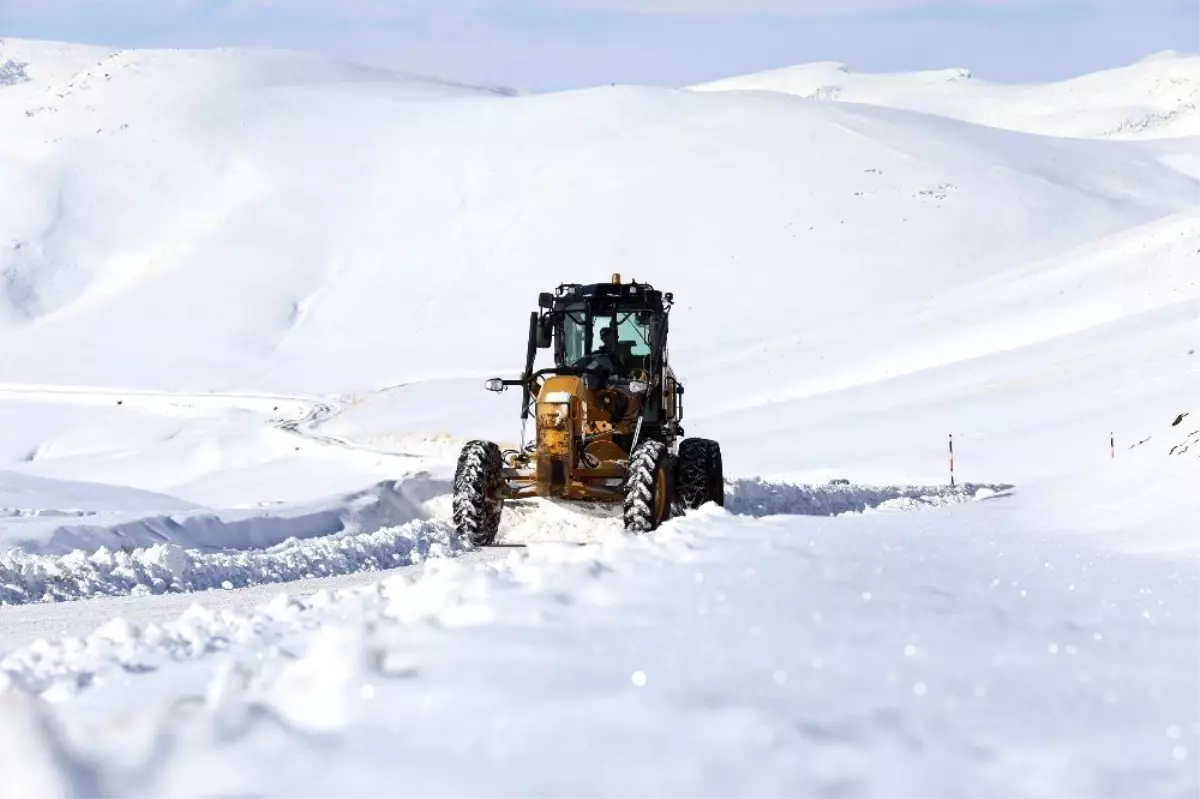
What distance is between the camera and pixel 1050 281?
50938 millimetres

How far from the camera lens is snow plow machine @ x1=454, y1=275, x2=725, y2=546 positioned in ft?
46.1

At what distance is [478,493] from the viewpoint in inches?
560

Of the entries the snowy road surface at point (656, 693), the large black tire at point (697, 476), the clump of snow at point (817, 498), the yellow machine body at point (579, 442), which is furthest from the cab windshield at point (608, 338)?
the snowy road surface at point (656, 693)

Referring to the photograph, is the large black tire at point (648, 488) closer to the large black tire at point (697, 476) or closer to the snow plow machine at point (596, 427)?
the snow plow machine at point (596, 427)

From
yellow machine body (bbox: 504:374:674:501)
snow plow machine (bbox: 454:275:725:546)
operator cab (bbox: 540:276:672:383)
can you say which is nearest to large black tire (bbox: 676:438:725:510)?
snow plow machine (bbox: 454:275:725:546)

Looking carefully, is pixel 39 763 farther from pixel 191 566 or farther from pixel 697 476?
pixel 697 476

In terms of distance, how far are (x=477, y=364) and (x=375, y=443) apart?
82.4 ft

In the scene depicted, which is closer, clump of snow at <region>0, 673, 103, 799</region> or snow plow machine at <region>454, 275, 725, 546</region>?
clump of snow at <region>0, 673, 103, 799</region>

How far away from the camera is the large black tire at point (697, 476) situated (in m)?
14.6

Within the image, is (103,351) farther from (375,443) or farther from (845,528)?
(845,528)

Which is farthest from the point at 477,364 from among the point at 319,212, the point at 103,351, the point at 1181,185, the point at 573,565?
the point at 573,565

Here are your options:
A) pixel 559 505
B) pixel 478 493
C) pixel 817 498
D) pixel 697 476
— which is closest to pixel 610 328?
pixel 697 476

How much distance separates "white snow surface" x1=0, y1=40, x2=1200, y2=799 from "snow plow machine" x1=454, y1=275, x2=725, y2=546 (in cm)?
71

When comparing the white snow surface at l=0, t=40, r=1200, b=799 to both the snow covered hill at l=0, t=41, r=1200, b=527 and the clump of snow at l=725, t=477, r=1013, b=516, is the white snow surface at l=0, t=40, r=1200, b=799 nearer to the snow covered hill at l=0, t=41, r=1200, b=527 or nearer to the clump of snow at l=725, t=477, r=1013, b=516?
the clump of snow at l=725, t=477, r=1013, b=516
